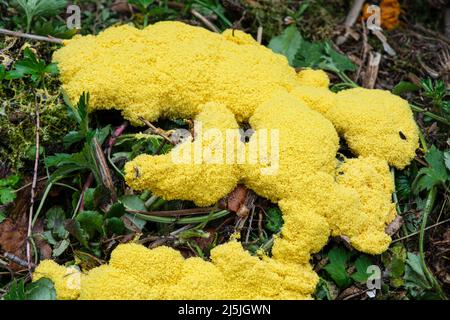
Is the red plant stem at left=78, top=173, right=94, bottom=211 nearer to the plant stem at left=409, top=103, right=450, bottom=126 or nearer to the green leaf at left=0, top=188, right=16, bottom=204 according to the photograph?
the green leaf at left=0, top=188, right=16, bottom=204

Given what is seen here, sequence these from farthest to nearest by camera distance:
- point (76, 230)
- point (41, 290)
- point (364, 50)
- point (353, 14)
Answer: point (353, 14)
point (364, 50)
point (76, 230)
point (41, 290)

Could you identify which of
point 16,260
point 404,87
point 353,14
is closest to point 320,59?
point 404,87

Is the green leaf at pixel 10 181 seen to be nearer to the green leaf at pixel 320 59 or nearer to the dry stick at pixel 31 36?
the dry stick at pixel 31 36

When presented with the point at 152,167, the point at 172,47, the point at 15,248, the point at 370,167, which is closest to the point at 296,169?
the point at 370,167

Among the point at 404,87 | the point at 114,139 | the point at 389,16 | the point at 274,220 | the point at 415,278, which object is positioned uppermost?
the point at 389,16

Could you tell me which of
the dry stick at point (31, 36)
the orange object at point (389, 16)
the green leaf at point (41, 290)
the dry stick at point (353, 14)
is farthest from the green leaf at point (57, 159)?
the orange object at point (389, 16)

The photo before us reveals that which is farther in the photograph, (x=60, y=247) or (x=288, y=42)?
(x=288, y=42)

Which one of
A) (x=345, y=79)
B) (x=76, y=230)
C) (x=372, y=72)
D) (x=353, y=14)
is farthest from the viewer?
(x=353, y=14)

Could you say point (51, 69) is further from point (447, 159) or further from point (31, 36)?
point (447, 159)
